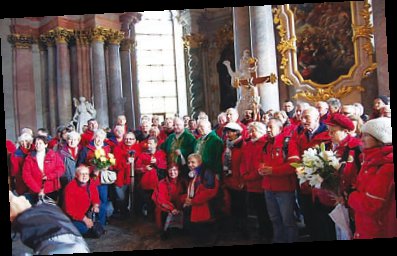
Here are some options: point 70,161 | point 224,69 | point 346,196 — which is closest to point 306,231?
Result: point 346,196

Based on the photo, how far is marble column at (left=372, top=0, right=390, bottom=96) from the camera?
7328 millimetres

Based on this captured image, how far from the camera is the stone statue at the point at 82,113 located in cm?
752

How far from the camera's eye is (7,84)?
24.0 feet

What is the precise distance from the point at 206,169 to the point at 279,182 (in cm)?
94

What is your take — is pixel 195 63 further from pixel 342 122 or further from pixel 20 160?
pixel 20 160

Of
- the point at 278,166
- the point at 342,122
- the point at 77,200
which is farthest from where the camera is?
the point at 77,200

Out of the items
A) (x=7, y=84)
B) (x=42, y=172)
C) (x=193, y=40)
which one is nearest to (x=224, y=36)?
(x=193, y=40)

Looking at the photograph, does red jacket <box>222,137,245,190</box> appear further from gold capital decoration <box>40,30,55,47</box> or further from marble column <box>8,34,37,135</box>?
gold capital decoration <box>40,30,55,47</box>

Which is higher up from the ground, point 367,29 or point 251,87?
point 367,29

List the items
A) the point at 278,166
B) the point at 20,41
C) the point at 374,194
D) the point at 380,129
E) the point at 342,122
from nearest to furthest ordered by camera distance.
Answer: the point at 374,194 → the point at 380,129 → the point at 342,122 → the point at 278,166 → the point at 20,41

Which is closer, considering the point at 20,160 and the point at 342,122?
the point at 342,122

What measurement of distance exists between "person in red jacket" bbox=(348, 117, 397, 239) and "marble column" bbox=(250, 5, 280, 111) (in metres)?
1.42

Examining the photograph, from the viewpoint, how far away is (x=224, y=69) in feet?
25.8

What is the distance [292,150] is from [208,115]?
1.28 m
